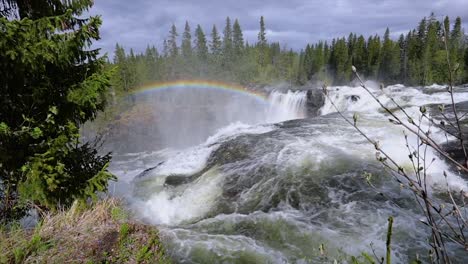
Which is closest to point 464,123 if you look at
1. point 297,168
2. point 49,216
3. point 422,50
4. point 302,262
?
point 297,168

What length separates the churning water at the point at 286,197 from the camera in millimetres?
5305

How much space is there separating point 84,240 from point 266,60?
6849cm

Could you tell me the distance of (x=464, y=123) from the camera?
1203 centimetres

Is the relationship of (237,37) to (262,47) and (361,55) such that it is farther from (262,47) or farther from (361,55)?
(361,55)

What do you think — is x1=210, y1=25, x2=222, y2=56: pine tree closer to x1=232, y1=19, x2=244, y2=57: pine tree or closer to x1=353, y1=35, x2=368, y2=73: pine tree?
x1=232, y1=19, x2=244, y2=57: pine tree

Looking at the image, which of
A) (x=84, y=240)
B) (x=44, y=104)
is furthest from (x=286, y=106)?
(x=84, y=240)

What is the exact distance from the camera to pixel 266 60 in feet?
227

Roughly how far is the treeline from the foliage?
47.4 meters

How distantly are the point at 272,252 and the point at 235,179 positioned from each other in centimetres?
395

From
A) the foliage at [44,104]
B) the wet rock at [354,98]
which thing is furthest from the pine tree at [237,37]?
the foliage at [44,104]

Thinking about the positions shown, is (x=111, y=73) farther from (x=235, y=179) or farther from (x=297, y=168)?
(x=297, y=168)

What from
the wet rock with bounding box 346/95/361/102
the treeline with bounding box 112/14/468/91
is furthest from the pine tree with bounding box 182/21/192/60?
the wet rock with bounding box 346/95/361/102

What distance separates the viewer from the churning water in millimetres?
5305

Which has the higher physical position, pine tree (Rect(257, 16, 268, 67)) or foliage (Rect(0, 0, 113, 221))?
pine tree (Rect(257, 16, 268, 67))
